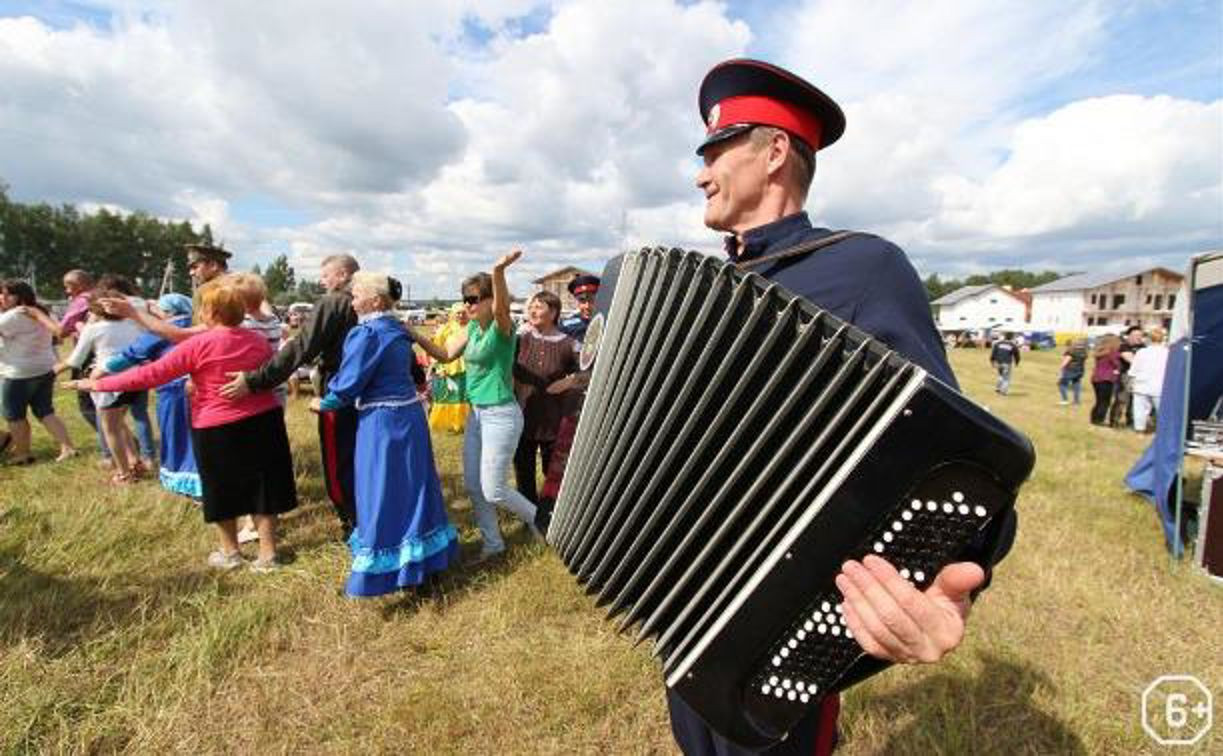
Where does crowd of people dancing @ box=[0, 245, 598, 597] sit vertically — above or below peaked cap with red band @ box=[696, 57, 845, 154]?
below

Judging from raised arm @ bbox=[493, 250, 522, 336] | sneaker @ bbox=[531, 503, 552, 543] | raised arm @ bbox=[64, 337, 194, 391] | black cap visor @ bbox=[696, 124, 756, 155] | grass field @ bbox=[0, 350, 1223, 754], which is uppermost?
black cap visor @ bbox=[696, 124, 756, 155]

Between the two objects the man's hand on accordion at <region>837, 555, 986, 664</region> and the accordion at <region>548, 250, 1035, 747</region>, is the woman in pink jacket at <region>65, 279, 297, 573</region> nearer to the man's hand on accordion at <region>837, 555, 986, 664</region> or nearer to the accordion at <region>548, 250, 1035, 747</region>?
the accordion at <region>548, 250, 1035, 747</region>

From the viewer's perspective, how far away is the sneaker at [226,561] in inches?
175

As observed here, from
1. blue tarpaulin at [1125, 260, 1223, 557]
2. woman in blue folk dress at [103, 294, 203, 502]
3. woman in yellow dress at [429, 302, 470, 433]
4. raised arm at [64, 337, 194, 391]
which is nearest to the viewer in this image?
raised arm at [64, 337, 194, 391]

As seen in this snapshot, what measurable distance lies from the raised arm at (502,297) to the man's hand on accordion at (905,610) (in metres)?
2.99

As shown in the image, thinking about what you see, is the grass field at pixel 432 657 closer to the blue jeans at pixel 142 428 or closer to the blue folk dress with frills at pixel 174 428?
the blue folk dress with frills at pixel 174 428

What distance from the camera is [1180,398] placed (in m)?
5.61

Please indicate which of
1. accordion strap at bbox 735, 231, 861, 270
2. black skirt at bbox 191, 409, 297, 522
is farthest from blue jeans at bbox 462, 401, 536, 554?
accordion strap at bbox 735, 231, 861, 270

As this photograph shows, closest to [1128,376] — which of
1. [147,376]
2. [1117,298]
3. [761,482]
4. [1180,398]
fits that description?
[1180,398]

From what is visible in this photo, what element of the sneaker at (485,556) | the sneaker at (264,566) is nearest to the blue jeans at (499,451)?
the sneaker at (485,556)

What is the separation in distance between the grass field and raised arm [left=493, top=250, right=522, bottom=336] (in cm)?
185

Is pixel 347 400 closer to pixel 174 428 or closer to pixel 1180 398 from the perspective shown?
pixel 174 428

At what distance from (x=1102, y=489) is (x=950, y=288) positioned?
13004 cm

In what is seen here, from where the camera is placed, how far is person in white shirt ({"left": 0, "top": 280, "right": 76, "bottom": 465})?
20.9ft
